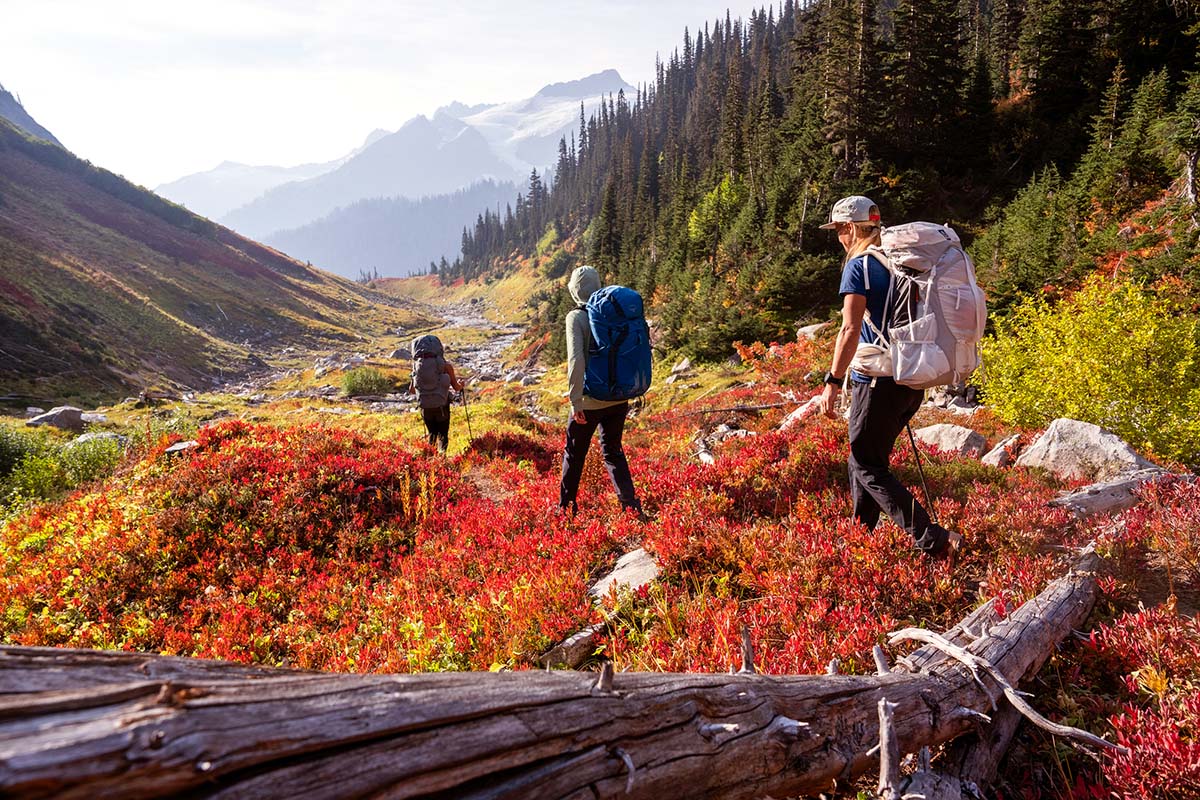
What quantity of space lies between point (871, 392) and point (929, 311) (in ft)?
2.33

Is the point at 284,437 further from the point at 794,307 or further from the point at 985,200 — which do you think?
the point at 985,200

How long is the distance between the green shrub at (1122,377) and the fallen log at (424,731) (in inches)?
328

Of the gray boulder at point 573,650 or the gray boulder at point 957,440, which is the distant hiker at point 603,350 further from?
the gray boulder at point 957,440

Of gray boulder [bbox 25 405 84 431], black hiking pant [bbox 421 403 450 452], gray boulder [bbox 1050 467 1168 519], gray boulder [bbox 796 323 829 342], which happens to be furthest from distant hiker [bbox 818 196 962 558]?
gray boulder [bbox 25 405 84 431]

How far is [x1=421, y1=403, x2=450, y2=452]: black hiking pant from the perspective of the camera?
428 inches

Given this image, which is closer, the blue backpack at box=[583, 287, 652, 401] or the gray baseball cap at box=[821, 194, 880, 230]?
the gray baseball cap at box=[821, 194, 880, 230]

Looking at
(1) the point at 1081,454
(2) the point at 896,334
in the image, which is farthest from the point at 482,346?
(2) the point at 896,334

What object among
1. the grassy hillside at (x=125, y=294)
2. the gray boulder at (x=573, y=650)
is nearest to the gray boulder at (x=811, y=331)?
the gray boulder at (x=573, y=650)

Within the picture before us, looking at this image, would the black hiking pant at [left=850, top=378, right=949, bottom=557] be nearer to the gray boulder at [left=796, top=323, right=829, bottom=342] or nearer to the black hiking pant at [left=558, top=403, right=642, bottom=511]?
the black hiking pant at [left=558, top=403, right=642, bottom=511]

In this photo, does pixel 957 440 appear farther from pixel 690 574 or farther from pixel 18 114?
pixel 18 114

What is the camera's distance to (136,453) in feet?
35.5

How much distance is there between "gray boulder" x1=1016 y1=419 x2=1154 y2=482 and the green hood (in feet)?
19.0

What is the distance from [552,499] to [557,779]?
17.8 feet

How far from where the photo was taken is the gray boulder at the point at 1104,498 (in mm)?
5367
